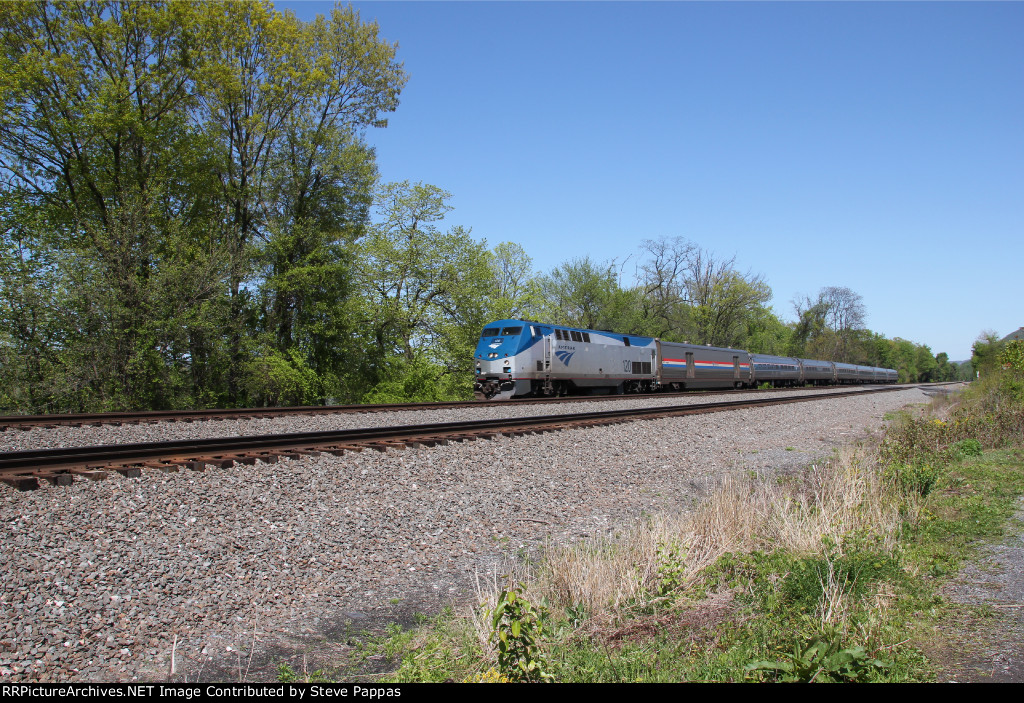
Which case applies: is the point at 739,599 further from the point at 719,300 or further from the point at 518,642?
the point at 719,300

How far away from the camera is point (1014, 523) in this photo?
278 inches

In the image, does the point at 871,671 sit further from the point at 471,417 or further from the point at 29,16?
the point at 29,16

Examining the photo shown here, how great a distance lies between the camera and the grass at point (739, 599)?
4.11 metres

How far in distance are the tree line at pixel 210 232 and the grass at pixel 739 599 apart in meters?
20.1

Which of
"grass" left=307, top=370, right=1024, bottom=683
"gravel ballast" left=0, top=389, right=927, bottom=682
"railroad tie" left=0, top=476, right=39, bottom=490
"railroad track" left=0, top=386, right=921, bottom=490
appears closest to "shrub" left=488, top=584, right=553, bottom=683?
"grass" left=307, top=370, right=1024, bottom=683

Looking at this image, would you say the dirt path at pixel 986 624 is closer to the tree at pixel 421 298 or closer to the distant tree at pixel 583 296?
the tree at pixel 421 298

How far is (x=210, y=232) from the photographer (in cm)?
2720

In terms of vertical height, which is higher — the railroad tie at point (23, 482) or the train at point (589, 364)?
the train at point (589, 364)

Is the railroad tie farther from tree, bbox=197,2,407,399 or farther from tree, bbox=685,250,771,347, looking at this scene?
tree, bbox=685,250,771,347

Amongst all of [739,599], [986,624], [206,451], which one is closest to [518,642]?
[739,599]

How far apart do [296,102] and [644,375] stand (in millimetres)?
22547

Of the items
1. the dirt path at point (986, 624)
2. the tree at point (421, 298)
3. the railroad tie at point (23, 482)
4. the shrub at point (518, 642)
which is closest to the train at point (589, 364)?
the tree at point (421, 298)

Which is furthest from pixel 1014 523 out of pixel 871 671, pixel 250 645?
pixel 250 645

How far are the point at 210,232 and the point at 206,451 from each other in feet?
71.4
